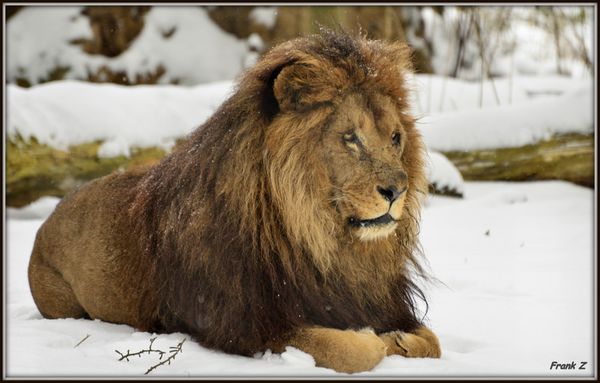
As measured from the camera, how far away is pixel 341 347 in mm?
3639

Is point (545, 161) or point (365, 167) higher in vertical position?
point (365, 167)

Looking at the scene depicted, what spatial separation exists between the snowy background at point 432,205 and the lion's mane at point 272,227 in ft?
0.75

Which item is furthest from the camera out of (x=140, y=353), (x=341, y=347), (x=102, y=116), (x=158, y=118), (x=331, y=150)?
(x=158, y=118)

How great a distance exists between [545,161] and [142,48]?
7.00 meters

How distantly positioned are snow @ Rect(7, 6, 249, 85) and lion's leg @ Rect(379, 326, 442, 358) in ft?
30.6

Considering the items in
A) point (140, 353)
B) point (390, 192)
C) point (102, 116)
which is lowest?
point (102, 116)

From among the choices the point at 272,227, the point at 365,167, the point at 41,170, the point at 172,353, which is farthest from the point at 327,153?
the point at 41,170

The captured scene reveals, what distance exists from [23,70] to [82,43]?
3.17 feet

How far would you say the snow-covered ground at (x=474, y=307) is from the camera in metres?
3.64

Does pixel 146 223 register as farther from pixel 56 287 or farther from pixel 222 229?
pixel 56 287

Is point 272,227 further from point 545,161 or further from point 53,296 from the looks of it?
point 545,161

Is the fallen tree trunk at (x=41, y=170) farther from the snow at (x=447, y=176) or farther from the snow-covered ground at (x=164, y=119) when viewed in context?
the snow at (x=447, y=176)

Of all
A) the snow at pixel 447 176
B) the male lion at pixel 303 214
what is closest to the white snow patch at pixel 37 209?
the snow at pixel 447 176

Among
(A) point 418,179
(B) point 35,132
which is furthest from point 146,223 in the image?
(B) point 35,132
